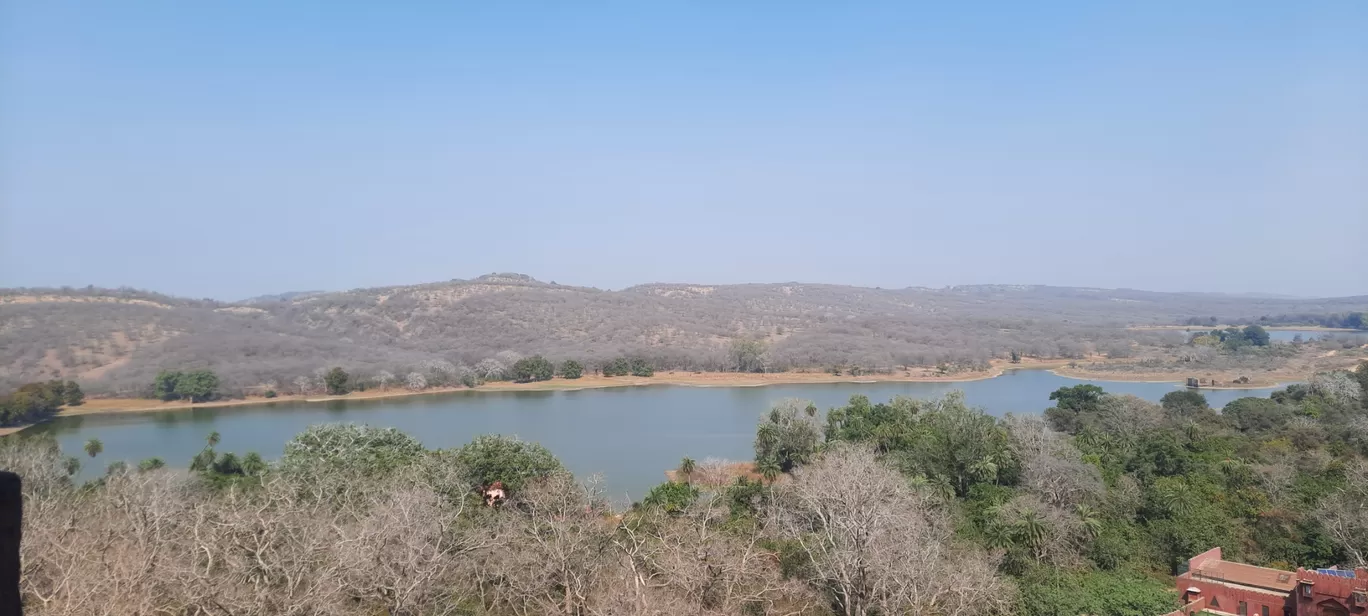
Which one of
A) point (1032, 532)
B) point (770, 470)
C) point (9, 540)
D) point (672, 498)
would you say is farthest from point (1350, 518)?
point (9, 540)

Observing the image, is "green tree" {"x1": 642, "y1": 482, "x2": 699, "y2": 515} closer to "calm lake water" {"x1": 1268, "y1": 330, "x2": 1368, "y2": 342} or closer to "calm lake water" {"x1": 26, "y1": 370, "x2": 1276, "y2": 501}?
"calm lake water" {"x1": 26, "y1": 370, "x2": 1276, "y2": 501}

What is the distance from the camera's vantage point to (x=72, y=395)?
1553 inches

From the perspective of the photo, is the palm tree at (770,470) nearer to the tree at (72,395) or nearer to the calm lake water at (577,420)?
the calm lake water at (577,420)

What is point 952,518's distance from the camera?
15891mm

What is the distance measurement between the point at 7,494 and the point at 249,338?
61474 millimetres

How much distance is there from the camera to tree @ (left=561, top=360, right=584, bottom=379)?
52.8 metres

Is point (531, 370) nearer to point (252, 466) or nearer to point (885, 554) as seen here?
point (252, 466)

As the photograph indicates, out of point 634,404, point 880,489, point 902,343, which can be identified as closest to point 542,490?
point 880,489

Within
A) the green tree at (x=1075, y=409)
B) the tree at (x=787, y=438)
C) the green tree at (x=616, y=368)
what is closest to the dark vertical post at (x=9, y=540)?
the tree at (x=787, y=438)

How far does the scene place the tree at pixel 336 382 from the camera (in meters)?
46.9

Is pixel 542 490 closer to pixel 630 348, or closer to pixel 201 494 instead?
pixel 201 494

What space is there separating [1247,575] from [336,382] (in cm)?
4500

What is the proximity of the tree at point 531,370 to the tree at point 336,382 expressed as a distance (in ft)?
34.5

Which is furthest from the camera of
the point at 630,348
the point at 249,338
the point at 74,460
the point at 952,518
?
the point at 630,348
